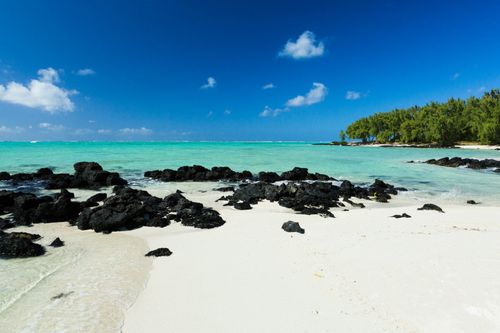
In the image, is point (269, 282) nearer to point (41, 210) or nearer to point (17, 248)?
point (17, 248)

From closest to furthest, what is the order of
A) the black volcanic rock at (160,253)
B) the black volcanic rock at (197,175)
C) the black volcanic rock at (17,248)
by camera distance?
the black volcanic rock at (17,248), the black volcanic rock at (160,253), the black volcanic rock at (197,175)

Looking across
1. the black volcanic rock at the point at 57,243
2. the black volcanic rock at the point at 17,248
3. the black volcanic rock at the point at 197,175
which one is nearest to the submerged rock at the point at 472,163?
the black volcanic rock at the point at 197,175

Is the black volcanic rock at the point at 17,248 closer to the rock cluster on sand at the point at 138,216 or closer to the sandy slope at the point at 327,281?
the rock cluster on sand at the point at 138,216

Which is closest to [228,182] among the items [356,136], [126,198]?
[126,198]

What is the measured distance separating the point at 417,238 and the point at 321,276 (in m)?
3.73

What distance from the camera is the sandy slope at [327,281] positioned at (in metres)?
4.51

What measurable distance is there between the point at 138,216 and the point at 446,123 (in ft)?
329

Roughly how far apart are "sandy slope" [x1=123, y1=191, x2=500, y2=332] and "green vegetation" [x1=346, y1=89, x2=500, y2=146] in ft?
296

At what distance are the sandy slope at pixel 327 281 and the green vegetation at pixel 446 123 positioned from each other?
90265 mm

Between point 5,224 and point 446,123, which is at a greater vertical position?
point 446,123

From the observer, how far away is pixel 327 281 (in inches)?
228

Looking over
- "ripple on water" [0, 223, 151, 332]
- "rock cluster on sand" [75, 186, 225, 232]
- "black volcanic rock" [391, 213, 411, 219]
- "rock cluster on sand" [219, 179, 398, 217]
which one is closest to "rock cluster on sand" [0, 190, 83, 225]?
"rock cluster on sand" [75, 186, 225, 232]

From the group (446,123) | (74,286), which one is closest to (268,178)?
(74,286)

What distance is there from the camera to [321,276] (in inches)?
236
